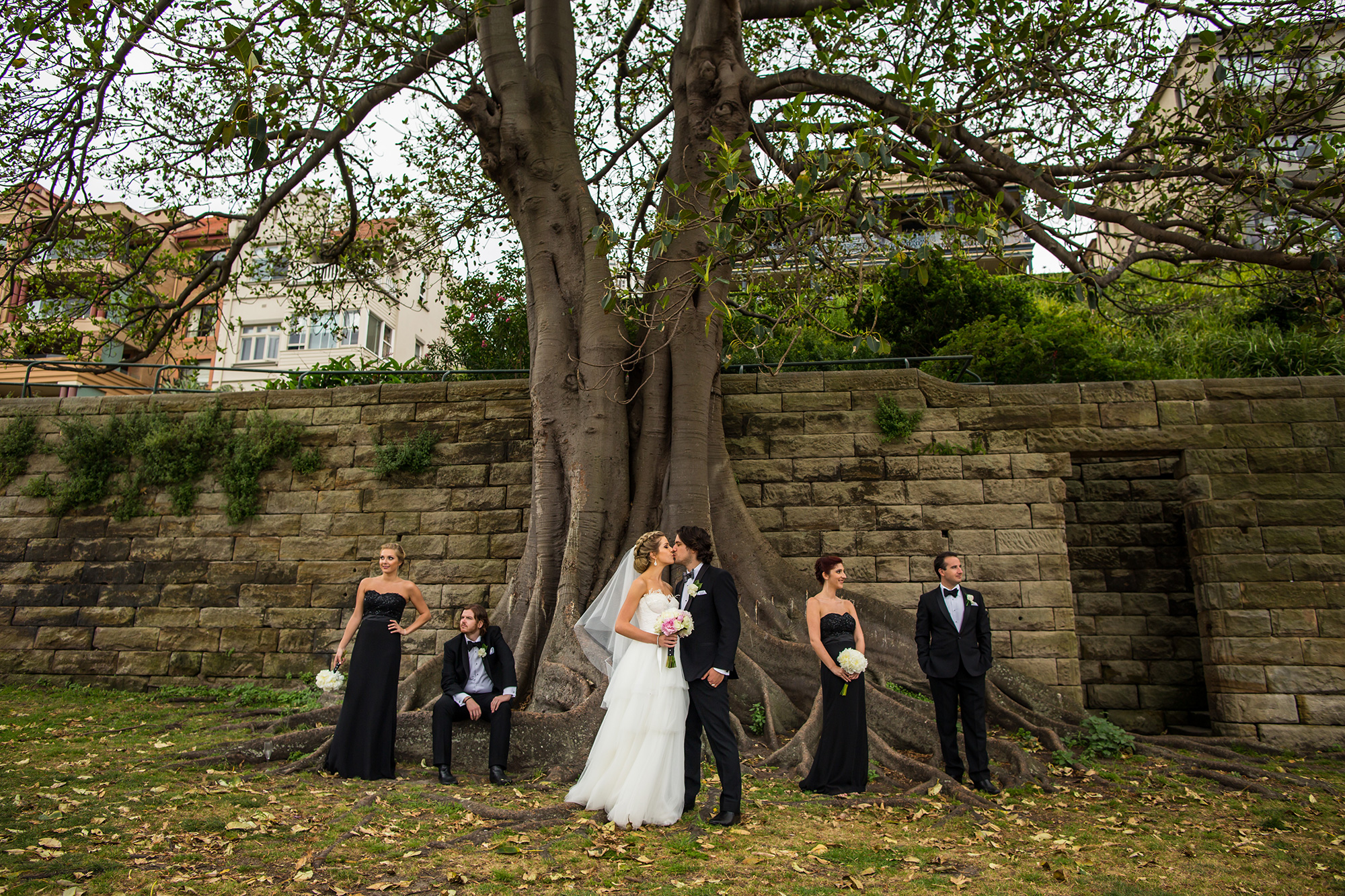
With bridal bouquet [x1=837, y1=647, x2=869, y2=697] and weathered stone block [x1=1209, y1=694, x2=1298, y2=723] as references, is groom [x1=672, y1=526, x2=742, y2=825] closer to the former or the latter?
bridal bouquet [x1=837, y1=647, x2=869, y2=697]

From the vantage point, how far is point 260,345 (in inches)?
992

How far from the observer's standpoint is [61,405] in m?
9.95

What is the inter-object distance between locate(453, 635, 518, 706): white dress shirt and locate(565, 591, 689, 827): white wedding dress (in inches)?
51.4

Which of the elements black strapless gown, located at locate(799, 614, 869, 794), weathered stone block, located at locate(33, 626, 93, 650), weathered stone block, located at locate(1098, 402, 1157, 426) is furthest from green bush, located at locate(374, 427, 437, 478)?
weathered stone block, located at locate(1098, 402, 1157, 426)

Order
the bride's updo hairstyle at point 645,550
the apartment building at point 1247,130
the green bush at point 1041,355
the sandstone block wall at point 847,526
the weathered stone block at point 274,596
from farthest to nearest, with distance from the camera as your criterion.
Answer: the green bush at point 1041,355 → the weathered stone block at point 274,596 → the sandstone block wall at point 847,526 → the apartment building at point 1247,130 → the bride's updo hairstyle at point 645,550

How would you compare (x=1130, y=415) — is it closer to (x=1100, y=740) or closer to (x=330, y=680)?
(x=1100, y=740)

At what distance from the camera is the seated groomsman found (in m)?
5.73

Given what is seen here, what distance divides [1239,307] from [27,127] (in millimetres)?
16045

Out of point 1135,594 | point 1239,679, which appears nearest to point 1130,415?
point 1135,594

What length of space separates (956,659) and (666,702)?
232cm

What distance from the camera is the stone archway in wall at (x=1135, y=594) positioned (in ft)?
28.9

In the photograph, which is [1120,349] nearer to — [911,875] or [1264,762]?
[1264,762]

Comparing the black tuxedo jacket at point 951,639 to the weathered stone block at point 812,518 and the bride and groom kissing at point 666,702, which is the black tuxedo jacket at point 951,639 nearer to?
the bride and groom kissing at point 666,702

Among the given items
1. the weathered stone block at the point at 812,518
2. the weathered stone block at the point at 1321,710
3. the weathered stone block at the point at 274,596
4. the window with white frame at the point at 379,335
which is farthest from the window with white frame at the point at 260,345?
the weathered stone block at the point at 1321,710
